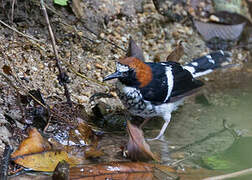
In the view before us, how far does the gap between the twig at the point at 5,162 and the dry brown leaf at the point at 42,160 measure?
0.07m

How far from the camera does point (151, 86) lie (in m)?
4.38

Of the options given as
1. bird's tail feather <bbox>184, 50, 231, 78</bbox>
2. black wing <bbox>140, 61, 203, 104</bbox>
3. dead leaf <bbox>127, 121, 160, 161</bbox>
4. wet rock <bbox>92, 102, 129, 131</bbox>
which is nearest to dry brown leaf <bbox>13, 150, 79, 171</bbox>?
dead leaf <bbox>127, 121, 160, 161</bbox>

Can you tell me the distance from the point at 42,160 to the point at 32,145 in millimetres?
149

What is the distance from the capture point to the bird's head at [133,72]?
4.04 m

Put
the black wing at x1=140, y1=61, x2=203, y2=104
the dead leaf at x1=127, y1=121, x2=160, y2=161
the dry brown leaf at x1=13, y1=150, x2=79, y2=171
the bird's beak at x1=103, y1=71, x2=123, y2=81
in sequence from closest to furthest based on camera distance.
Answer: the dry brown leaf at x1=13, y1=150, x2=79, y2=171 < the dead leaf at x1=127, y1=121, x2=160, y2=161 < the bird's beak at x1=103, y1=71, x2=123, y2=81 < the black wing at x1=140, y1=61, x2=203, y2=104

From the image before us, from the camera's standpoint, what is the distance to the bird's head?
4043mm

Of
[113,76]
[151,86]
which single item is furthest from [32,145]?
[151,86]

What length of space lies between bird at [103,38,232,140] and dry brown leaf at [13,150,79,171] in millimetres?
908

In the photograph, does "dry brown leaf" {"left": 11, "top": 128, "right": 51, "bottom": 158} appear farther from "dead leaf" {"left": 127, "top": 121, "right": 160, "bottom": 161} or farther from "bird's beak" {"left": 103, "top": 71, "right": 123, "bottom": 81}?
"bird's beak" {"left": 103, "top": 71, "right": 123, "bottom": 81}

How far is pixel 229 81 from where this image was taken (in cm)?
584

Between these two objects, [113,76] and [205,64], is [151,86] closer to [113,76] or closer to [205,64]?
[113,76]

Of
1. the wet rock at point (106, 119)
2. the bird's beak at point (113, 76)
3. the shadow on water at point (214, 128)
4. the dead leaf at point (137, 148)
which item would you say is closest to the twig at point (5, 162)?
the dead leaf at point (137, 148)

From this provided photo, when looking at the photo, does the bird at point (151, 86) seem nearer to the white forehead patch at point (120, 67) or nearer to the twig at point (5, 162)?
the white forehead patch at point (120, 67)

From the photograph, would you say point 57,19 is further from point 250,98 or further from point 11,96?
point 250,98
